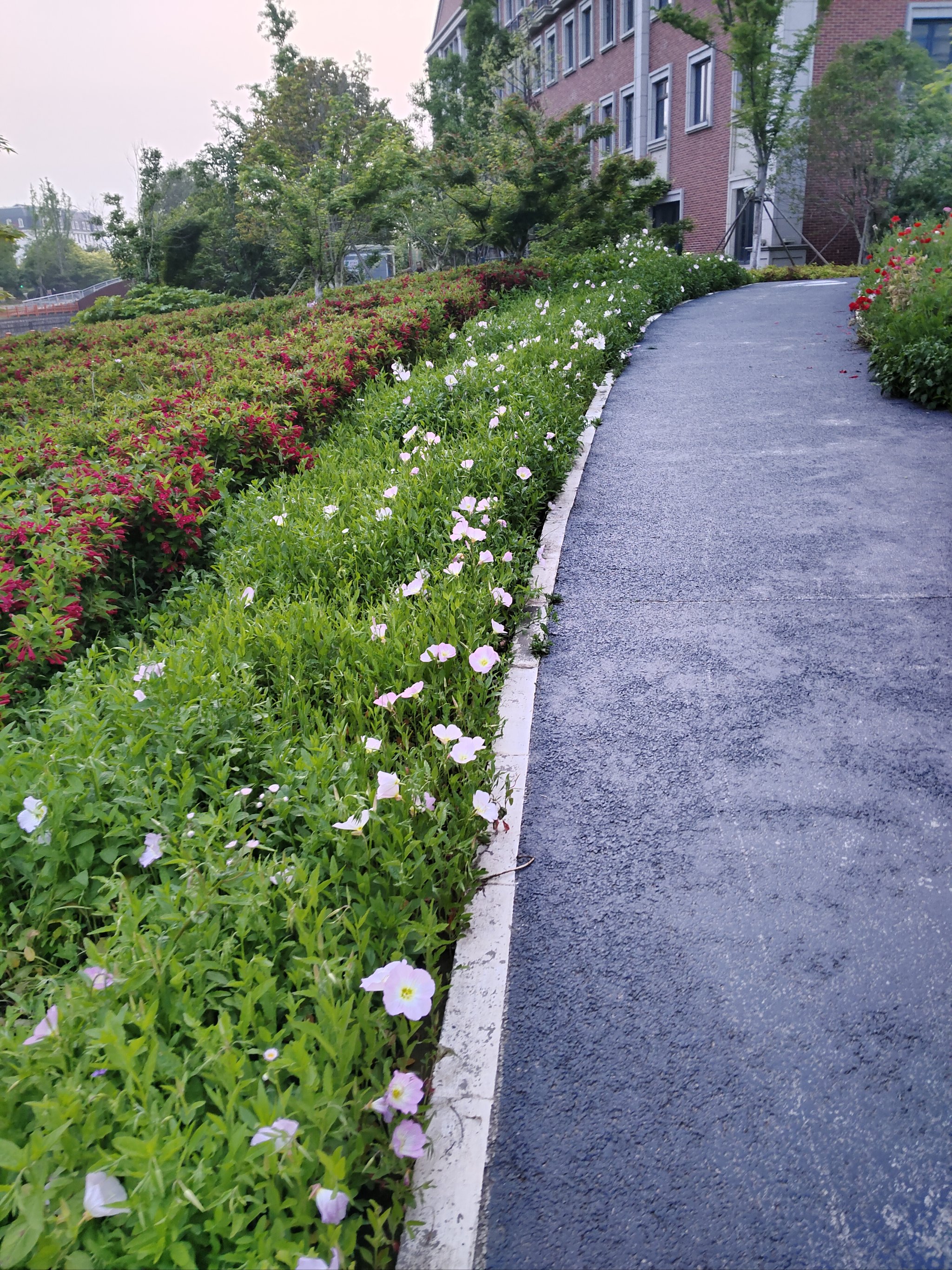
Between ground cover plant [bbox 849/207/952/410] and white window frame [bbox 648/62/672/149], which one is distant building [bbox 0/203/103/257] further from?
ground cover plant [bbox 849/207/952/410]

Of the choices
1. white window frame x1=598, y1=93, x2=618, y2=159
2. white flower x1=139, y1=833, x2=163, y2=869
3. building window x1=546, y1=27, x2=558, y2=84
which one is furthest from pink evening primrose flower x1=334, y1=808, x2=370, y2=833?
building window x1=546, y1=27, x2=558, y2=84

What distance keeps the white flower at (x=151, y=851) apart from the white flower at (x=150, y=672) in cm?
93

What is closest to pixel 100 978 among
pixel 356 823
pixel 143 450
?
pixel 356 823

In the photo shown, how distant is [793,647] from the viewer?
13.7 feet

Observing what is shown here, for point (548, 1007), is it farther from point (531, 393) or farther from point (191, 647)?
point (531, 393)

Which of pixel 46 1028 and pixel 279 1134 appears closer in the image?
pixel 279 1134

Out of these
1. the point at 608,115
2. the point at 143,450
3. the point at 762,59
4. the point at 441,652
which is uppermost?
the point at 608,115

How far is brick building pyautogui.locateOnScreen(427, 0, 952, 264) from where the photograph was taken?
24.8 metres

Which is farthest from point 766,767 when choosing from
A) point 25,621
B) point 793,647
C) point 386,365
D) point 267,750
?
point 386,365

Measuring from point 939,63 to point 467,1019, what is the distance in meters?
31.0

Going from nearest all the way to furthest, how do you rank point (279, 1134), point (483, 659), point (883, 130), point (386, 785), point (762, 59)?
point (279, 1134)
point (386, 785)
point (483, 659)
point (762, 59)
point (883, 130)

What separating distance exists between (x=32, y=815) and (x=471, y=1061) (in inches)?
54.4

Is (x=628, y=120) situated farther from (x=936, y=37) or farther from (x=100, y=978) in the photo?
(x=100, y=978)

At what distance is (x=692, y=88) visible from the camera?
28.9m
